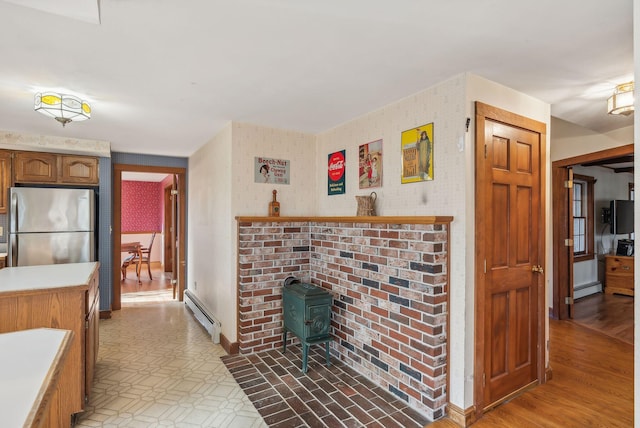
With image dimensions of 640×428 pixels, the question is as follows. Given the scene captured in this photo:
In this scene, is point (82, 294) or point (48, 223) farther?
point (48, 223)

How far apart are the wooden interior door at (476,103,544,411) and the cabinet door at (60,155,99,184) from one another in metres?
4.45

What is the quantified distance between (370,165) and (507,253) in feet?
4.26

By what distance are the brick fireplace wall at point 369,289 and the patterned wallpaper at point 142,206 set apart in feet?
20.8

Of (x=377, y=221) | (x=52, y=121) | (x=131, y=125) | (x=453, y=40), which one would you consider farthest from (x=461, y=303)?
(x=52, y=121)

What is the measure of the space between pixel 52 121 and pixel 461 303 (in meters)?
4.04

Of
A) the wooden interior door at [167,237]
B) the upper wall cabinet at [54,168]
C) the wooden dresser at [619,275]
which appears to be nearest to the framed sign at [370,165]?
the upper wall cabinet at [54,168]

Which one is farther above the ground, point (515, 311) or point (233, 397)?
point (515, 311)

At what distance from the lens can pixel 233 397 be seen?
2418 mm

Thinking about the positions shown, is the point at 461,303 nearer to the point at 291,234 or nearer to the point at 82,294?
the point at 291,234

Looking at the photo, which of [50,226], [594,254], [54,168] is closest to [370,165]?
[50,226]

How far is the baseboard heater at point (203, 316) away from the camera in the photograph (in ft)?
11.2

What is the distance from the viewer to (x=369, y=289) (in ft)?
8.80

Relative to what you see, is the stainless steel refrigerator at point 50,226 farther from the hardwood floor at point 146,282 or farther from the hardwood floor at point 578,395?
the hardwood floor at point 578,395

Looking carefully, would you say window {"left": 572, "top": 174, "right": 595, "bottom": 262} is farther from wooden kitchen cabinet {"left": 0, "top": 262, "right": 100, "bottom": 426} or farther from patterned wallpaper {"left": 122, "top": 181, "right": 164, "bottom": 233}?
patterned wallpaper {"left": 122, "top": 181, "right": 164, "bottom": 233}
